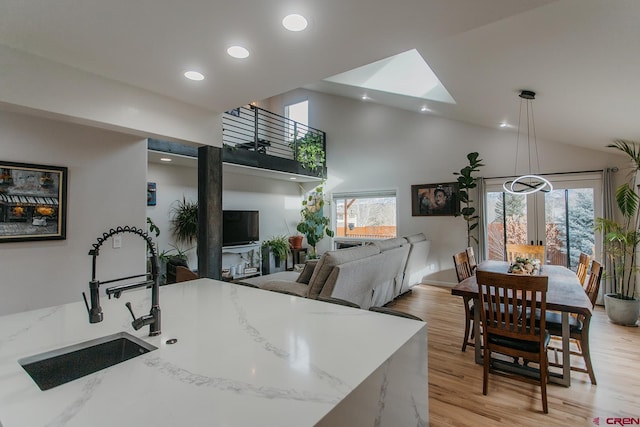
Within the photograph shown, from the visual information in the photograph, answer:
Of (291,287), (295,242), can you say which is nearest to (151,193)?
(291,287)

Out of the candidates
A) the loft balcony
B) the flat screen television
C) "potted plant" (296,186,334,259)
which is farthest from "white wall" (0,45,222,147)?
"potted plant" (296,186,334,259)

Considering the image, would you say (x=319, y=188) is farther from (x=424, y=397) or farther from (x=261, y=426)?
(x=261, y=426)

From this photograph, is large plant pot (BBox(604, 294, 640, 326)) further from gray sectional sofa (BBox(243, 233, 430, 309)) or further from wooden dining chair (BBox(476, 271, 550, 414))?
gray sectional sofa (BBox(243, 233, 430, 309))

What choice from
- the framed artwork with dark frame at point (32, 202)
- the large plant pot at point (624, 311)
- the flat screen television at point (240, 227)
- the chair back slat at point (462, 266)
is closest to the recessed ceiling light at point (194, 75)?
the framed artwork with dark frame at point (32, 202)

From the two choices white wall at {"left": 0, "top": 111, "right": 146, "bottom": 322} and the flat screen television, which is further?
the flat screen television

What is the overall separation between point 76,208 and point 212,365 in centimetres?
284

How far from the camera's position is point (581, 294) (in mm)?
2555

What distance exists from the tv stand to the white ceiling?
3.54 metres

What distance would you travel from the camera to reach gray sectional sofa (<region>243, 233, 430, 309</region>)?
3.08 meters

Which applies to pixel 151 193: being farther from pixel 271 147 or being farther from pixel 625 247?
pixel 625 247

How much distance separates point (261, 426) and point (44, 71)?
277 centimetres

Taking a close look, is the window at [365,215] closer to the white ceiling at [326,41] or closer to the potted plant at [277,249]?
the potted plant at [277,249]

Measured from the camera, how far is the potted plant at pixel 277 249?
6.98 m

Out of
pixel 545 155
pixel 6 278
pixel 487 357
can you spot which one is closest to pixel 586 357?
pixel 487 357
